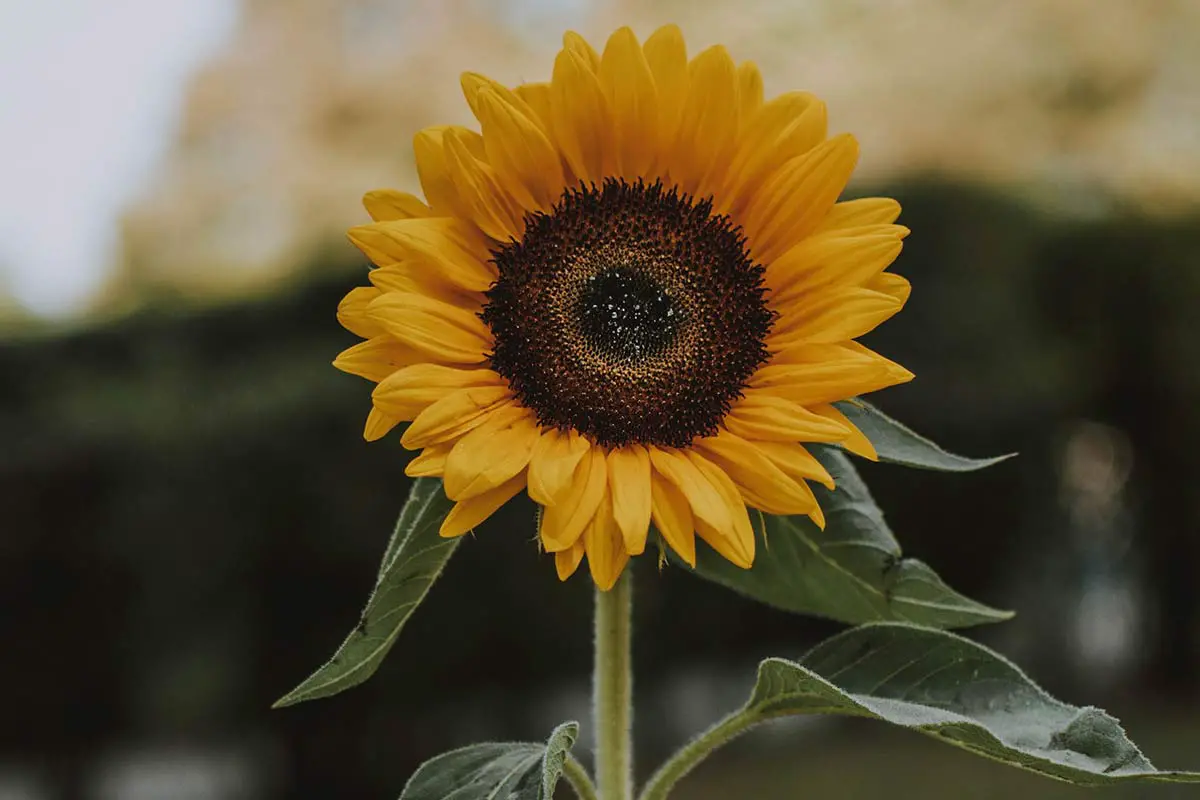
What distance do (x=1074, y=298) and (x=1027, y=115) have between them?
20.7 ft

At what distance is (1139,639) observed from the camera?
7.11 m

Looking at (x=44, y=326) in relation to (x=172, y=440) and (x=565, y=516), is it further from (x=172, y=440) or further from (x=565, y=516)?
(x=565, y=516)

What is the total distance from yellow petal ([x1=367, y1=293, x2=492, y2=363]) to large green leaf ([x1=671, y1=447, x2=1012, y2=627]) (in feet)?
0.88

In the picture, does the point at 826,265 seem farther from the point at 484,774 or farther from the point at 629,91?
the point at 484,774

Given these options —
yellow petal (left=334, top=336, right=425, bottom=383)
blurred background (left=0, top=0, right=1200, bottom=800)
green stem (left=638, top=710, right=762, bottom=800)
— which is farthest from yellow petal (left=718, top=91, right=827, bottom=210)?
blurred background (left=0, top=0, right=1200, bottom=800)

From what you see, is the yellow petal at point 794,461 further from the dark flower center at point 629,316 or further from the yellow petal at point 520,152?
the yellow petal at point 520,152

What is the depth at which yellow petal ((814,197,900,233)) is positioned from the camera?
A: 1.04 metres

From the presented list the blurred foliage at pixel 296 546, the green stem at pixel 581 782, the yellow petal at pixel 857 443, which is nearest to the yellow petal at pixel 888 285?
the yellow petal at pixel 857 443

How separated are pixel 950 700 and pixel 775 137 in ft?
1.67

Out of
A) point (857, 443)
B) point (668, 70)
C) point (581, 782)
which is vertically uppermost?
point (668, 70)

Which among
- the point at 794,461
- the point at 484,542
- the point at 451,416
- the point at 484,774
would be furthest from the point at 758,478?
the point at 484,542

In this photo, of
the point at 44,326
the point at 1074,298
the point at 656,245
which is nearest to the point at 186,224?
the point at 44,326

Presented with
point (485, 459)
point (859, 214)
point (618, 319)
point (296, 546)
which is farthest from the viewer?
point (296, 546)

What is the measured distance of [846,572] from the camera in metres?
1.15
